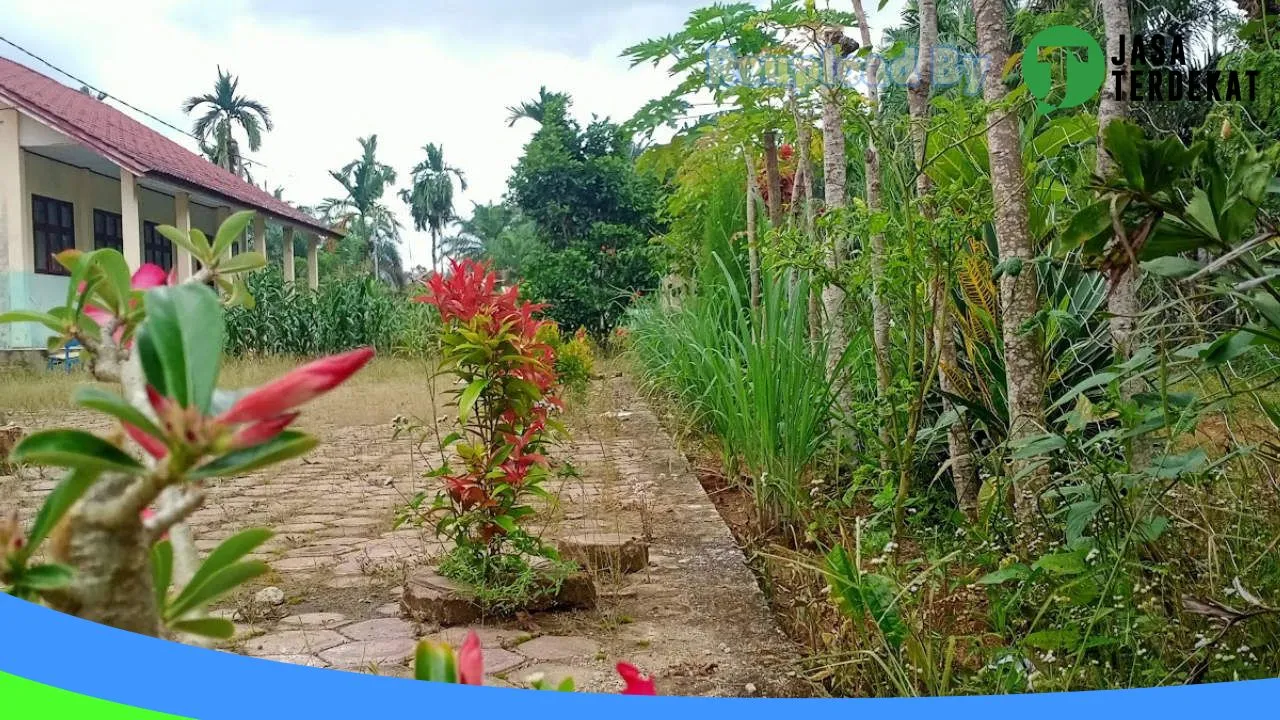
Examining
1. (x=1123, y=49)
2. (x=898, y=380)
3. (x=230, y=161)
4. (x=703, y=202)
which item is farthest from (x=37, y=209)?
(x=703, y=202)

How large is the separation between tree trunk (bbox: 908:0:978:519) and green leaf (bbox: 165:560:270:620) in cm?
87

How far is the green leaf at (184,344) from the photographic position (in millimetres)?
169

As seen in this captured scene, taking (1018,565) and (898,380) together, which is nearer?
(1018,565)

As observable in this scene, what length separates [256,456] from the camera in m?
0.17

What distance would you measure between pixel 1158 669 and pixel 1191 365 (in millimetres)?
276

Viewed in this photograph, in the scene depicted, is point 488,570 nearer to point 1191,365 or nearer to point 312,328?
point 312,328

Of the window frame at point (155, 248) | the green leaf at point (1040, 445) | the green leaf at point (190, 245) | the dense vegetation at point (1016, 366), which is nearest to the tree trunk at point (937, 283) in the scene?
the dense vegetation at point (1016, 366)

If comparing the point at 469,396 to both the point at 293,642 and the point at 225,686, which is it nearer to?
A: the point at 293,642

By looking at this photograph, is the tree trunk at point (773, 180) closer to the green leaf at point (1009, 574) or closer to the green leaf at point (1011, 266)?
the green leaf at point (1011, 266)

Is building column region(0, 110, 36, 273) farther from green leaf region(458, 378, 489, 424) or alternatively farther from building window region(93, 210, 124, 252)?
green leaf region(458, 378, 489, 424)

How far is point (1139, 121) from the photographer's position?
801 mm

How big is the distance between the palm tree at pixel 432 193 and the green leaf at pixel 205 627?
1.58 ft

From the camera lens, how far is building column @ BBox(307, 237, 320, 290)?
720mm

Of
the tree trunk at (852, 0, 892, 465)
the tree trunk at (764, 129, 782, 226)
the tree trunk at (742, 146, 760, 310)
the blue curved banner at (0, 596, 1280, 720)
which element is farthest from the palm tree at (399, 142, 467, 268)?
the tree trunk at (764, 129, 782, 226)
